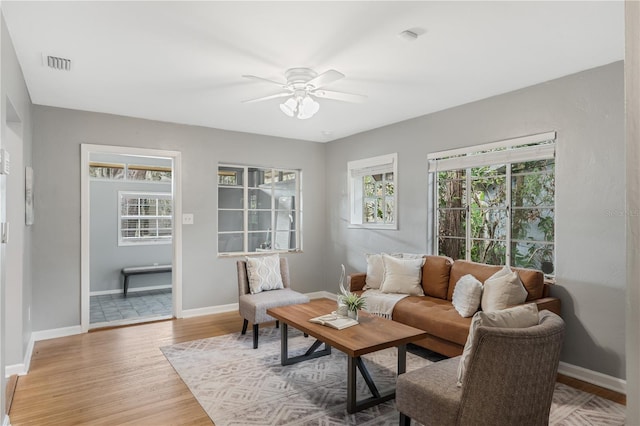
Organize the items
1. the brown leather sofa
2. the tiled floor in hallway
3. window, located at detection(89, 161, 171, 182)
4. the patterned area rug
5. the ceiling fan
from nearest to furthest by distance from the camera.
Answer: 1. the patterned area rug
2. the ceiling fan
3. the brown leather sofa
4. the tiled floor in hallway
5. window, located at detection(89, 161, 171, 182)

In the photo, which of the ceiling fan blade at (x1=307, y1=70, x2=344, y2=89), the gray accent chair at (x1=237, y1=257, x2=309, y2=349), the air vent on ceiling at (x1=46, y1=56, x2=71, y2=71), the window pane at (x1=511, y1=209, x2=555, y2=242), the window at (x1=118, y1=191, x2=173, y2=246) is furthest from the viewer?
the window at (x1=118, y1=191, x2=173, y2=246)

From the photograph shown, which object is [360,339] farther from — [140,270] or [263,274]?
[140,270]

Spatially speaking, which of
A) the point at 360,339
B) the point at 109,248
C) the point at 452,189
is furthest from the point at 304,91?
the point at 109,248

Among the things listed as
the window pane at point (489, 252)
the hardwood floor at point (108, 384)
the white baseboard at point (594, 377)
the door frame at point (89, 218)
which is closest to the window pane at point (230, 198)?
the door frame at point (89, 218)

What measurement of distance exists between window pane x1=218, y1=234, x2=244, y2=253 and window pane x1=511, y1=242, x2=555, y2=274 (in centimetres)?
358

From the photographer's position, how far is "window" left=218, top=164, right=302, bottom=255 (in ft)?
17.9

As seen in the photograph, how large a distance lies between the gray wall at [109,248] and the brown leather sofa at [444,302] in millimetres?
4244

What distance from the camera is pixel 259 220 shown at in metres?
5.74

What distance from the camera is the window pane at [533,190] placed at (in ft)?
11.4

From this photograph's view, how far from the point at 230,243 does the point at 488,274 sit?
3.47m

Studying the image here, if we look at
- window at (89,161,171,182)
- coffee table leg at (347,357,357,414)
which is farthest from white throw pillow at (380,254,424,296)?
window at (89,161,171,182)

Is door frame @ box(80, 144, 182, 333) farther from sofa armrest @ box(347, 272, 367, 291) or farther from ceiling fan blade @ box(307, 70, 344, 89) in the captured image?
ceiling fan blade @ box(307, 70, 344, 89)

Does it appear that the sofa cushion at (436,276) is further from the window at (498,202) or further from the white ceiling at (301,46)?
the white ceiling at (301,46)

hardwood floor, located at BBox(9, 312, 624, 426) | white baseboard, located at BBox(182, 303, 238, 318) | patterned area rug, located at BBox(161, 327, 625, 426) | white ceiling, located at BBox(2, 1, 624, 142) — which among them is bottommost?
hardwood floor, located at BBox(9, 312, 624, 426)
